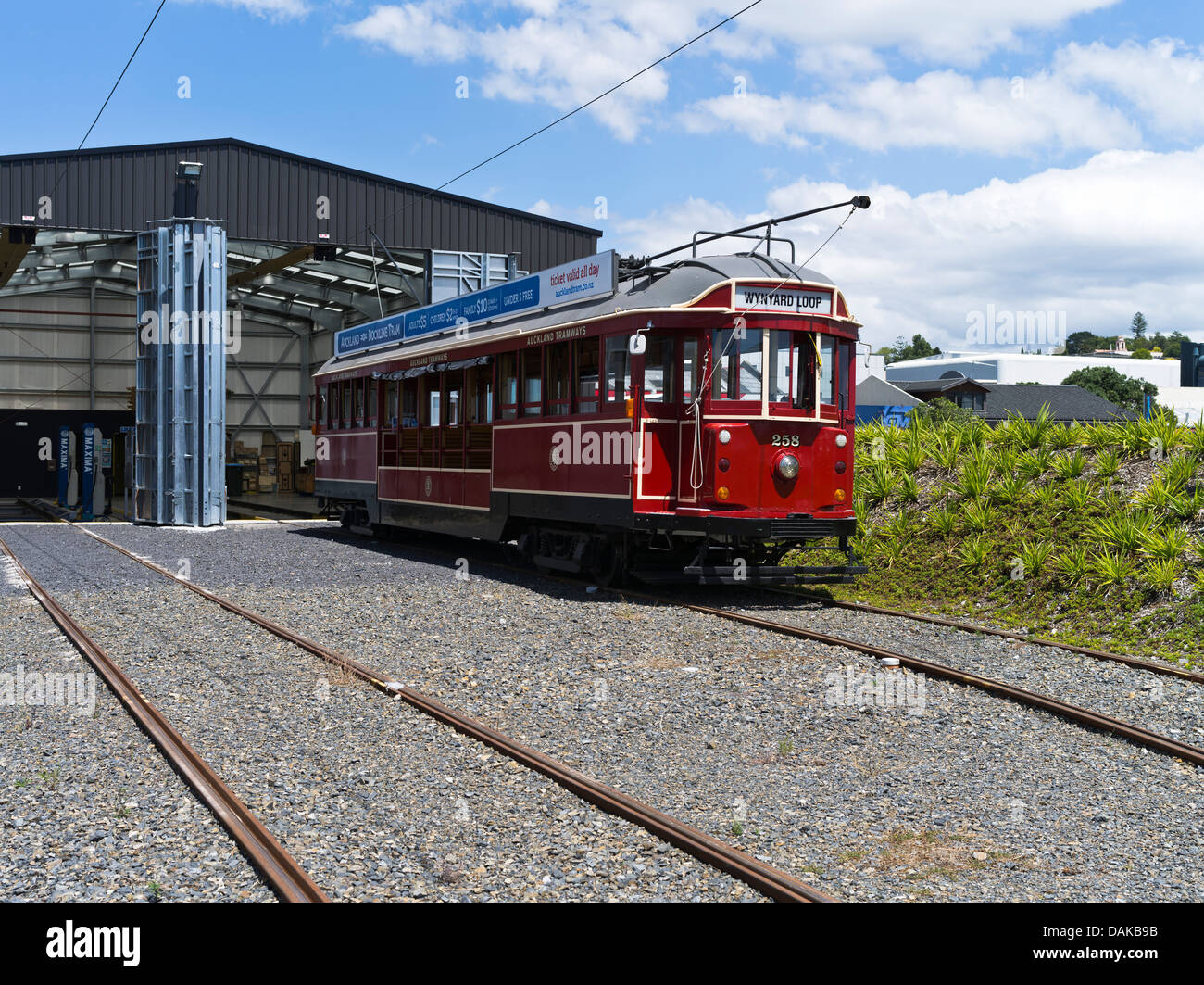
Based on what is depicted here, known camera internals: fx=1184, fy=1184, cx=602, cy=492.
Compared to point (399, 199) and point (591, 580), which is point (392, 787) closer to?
point (591, 580)

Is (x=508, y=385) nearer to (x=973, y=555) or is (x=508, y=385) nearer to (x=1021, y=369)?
(x=973, y=555)

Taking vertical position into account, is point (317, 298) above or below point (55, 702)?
above

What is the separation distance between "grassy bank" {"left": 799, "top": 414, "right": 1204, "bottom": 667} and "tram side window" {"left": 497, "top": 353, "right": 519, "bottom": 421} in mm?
→ 4657

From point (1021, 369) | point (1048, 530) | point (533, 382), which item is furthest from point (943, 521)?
point (1021, 369)

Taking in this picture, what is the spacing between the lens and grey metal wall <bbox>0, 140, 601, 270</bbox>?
24.2 m

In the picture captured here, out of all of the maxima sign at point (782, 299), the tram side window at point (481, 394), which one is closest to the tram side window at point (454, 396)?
the tram side window at point (481, 394)

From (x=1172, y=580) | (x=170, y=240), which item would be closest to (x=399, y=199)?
(x=170, y=240)

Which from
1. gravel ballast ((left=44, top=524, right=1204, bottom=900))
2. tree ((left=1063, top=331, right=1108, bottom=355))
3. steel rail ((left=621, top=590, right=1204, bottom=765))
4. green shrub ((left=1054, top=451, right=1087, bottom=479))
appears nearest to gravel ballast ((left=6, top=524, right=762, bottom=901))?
gravel ballast ((left=44, top=524, right=1204, bottom=900))

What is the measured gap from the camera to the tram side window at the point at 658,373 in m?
12.2

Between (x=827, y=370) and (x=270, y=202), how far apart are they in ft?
Answer: 58.4
